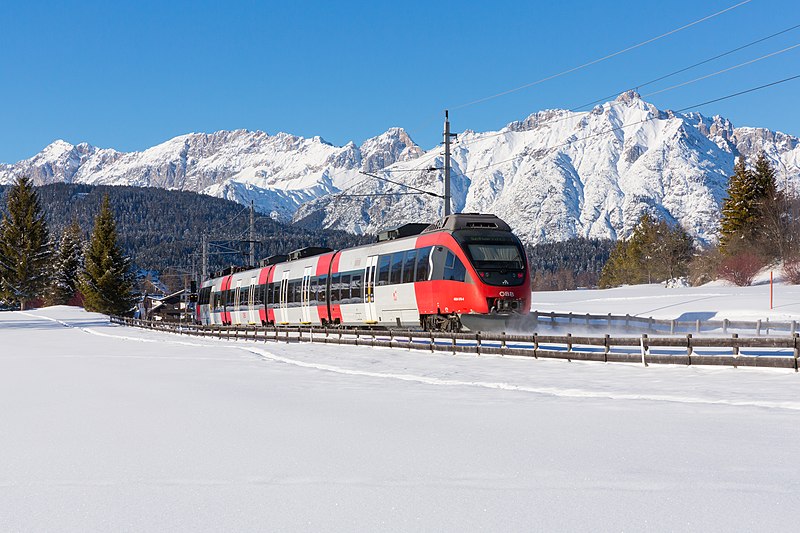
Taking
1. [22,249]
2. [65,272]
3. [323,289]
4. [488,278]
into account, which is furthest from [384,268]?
[65,272]

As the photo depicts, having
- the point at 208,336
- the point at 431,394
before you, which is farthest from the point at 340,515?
the point at 208,336

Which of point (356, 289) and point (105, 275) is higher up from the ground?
point (105, 275)

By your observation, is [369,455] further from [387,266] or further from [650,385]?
[387,266]

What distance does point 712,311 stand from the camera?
43969 millimetres

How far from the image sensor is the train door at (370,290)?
32.0 metres

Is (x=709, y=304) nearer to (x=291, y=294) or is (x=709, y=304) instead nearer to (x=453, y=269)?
(x=291, y=294)

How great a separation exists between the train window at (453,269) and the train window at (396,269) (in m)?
3.37

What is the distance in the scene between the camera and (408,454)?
8484mm

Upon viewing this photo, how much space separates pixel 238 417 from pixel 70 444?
9.20 ft

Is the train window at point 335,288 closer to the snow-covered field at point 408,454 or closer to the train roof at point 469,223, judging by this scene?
the train roof at point 469,223

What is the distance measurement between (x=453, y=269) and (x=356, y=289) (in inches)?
322

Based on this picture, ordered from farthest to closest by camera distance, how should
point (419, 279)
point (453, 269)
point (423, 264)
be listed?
1. point (419, 279)
2. point (423, 264)
3. point (453, 269)

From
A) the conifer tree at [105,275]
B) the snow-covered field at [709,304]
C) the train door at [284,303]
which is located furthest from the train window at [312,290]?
the conifer tree at [105,275]

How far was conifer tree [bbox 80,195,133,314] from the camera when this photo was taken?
81.0 metres
